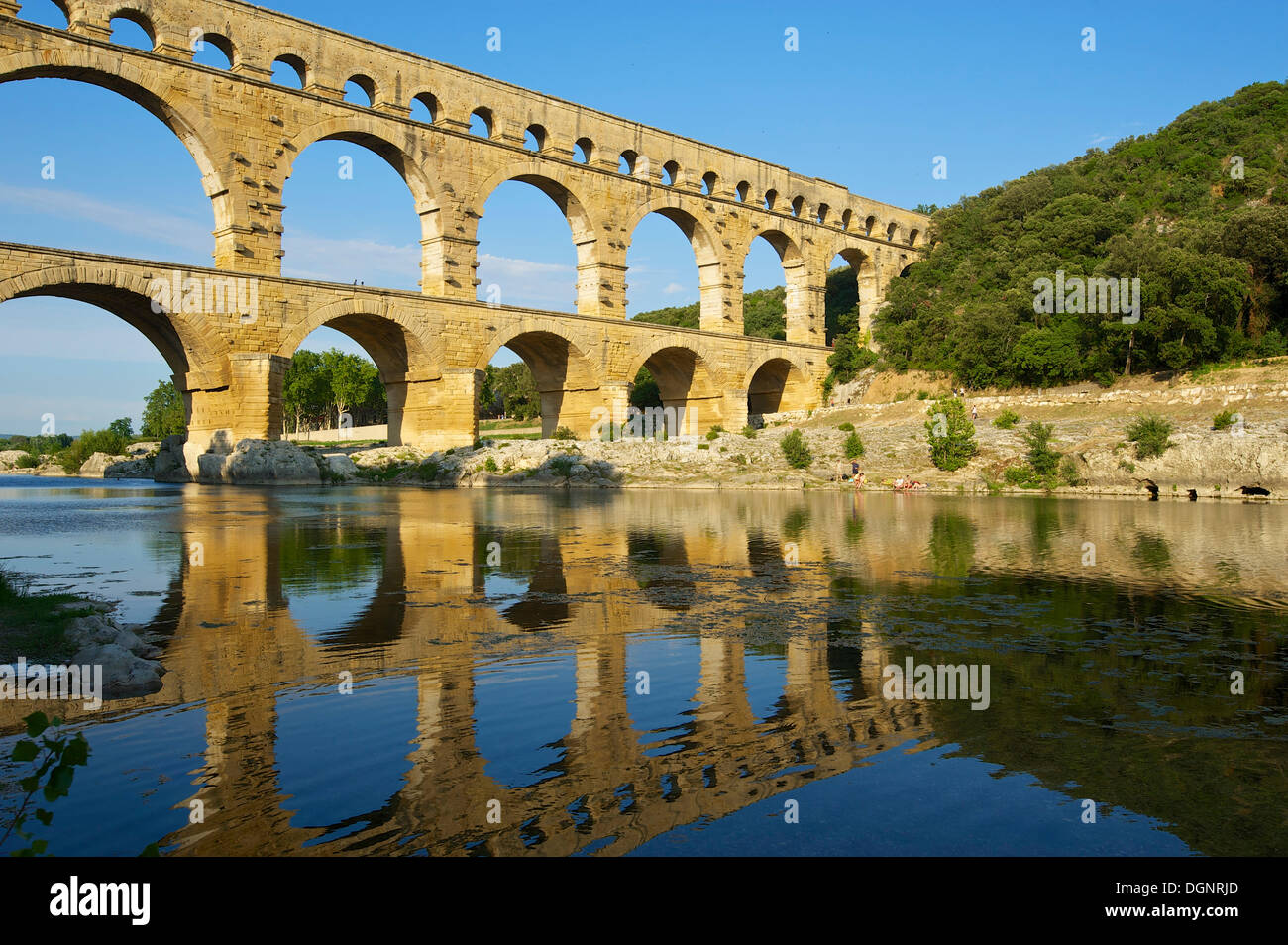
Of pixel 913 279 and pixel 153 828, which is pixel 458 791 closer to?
pixel 153 828

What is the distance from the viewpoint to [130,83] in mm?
26812

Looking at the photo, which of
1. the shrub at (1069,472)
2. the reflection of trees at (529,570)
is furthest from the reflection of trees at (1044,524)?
the reflection of trees at (529,570)

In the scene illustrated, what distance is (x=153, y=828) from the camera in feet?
12.2

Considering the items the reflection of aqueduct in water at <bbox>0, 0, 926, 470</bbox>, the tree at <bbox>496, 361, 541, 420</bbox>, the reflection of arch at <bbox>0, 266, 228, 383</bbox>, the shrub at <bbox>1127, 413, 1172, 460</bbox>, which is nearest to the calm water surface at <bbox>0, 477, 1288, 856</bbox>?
the reflection of arch at <bbox>0, 266, 228, 383</bbox>

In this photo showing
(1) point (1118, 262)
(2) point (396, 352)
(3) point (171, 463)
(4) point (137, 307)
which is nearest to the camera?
(4) point (137, 307)

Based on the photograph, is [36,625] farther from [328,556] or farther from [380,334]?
[380,334]

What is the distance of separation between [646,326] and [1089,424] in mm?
17703

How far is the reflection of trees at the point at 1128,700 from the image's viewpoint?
13.4ft

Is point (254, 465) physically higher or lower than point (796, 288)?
lower

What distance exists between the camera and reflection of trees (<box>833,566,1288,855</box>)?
4070 mm

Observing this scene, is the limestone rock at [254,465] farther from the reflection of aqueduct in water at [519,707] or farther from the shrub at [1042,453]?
the shrub at [1042,453]

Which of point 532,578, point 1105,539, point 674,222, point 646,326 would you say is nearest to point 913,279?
point 674,222

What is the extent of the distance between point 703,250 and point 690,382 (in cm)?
613

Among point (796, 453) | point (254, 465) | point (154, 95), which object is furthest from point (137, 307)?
point (796, 453)
